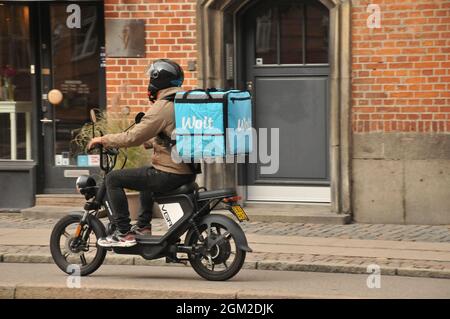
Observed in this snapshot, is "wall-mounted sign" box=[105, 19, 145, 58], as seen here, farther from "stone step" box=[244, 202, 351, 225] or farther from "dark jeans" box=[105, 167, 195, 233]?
"dark jeans" box=[105, 167, 195, 233]

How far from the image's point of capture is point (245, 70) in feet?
44.0

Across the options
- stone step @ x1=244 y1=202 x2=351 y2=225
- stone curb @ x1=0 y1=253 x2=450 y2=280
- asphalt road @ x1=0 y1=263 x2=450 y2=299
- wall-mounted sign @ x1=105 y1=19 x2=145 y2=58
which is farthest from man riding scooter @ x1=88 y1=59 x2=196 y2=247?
wall-mounted sign @ x1=105 y1=19 x2=145 y2=58

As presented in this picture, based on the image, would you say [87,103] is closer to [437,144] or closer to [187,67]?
[187,67]

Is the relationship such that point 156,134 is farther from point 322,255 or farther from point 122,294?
point 322,255

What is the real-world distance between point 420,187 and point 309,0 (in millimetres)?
2728

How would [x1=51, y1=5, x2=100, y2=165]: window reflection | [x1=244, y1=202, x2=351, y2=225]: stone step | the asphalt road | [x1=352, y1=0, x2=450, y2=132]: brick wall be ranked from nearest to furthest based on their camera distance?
1. the asphalt road
2. [x1=352, y1=0, x2=450, y2=132]: brick wall
3. [x1=244, y1=202, x2=351, y2=225]: stone step
4. [x1=51, y1=5, x2=100, y2=165]: window reflection

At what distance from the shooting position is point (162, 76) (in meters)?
9.06

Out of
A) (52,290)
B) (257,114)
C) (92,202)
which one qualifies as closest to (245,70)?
(257,114)

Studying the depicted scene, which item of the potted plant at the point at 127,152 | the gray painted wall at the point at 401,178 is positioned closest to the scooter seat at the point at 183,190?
the potted plant at the point at 127,152

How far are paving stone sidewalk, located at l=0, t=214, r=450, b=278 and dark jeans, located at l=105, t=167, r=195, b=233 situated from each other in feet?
3.76

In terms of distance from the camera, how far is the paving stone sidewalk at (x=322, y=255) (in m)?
9.62

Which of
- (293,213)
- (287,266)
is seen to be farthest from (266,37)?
(287,266)

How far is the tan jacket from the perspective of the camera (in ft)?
29.1

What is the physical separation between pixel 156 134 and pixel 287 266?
190cm
